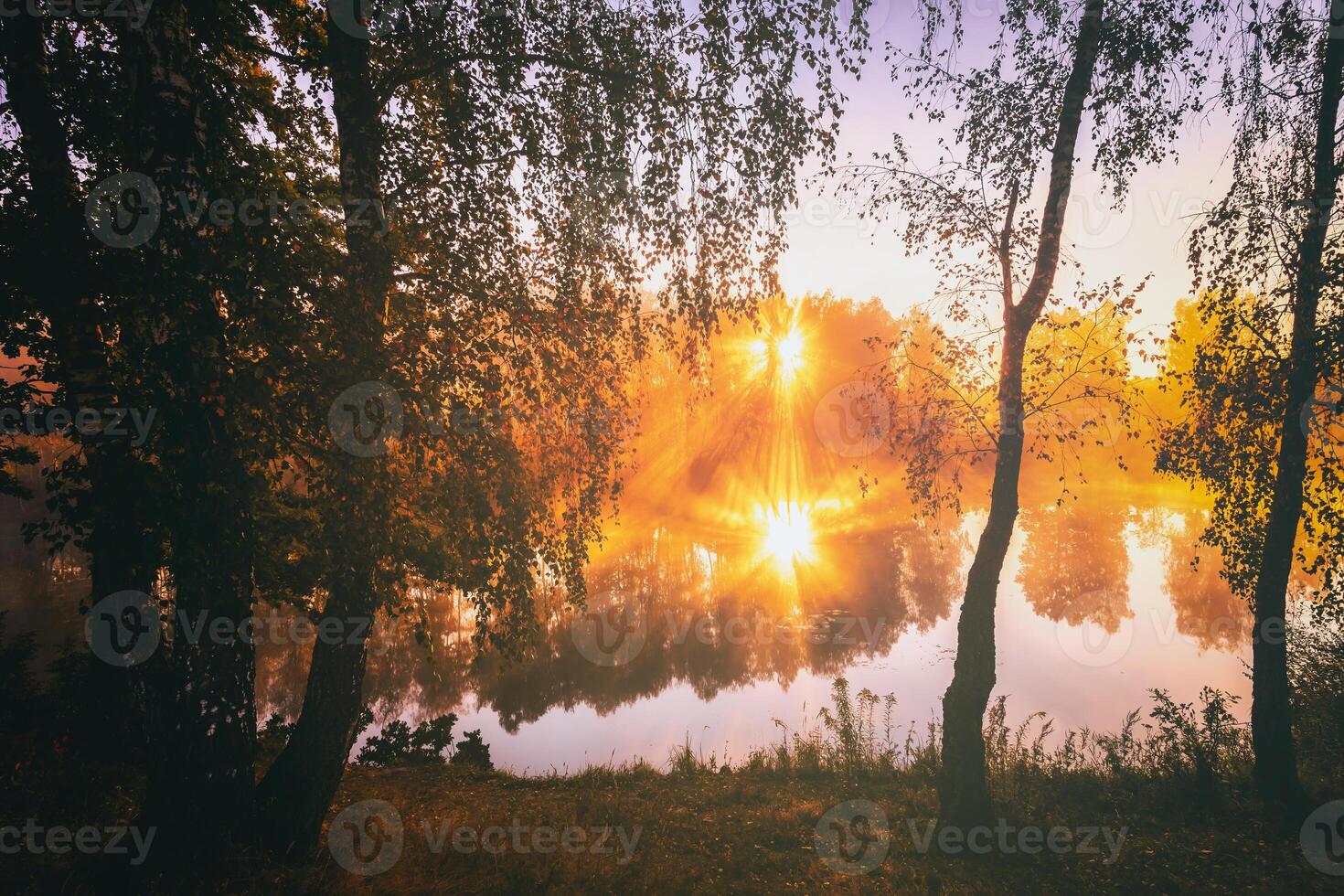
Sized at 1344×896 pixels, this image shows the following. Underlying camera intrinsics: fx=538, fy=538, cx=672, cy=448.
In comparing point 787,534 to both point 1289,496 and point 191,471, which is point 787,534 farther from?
point 191,471

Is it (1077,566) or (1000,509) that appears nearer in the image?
(1000,509)

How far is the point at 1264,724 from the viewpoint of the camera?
Answer: 317 inches

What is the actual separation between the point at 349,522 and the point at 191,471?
1.37 meters

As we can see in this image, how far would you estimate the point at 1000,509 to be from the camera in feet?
25.2

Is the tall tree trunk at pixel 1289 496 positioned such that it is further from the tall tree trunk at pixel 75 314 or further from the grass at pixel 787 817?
the tall tree trunk at pixel 75 314

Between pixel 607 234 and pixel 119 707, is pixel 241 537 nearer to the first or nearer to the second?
pixel 607 234

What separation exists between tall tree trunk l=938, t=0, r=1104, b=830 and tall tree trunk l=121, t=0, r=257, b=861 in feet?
27.8

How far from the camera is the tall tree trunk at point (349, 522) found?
4641 mm

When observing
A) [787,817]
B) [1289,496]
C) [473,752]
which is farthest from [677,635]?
[1289,496]

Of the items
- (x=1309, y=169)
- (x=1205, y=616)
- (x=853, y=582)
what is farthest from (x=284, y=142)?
(x=1205, y=616)

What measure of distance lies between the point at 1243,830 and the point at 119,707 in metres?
16.1

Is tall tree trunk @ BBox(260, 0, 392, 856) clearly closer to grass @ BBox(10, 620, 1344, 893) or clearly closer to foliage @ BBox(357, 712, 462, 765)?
grass @ BBox(10, 620, 1344, 893)

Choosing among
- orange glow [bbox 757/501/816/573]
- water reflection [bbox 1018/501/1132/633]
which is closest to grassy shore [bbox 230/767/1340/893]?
water reflection [bbox 1018/501/1132/633]

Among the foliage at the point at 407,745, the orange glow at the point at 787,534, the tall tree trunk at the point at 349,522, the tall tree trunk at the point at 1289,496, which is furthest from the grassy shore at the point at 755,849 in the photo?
the orange glow at the point at 787,534
